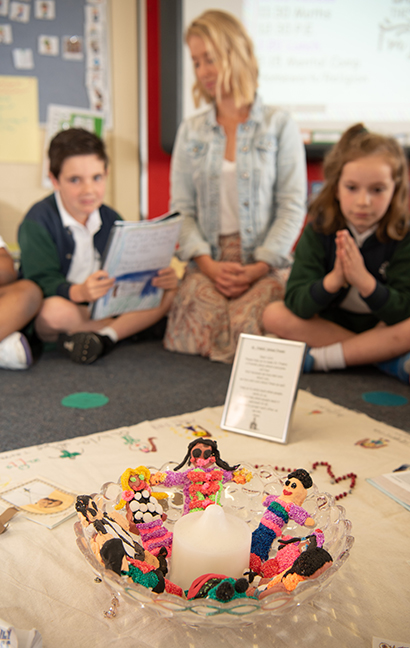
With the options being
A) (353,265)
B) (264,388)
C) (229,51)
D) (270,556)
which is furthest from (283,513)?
(229,51)

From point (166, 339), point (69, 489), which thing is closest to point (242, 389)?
point (69, 489)

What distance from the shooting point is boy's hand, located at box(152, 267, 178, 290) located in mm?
1526

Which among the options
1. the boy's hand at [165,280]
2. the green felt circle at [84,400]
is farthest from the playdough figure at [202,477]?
the boy's hand at [165,280]

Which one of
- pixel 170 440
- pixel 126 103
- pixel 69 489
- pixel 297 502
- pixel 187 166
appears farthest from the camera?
pixel 126 103

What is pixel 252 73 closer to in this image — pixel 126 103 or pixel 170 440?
pixel 126 103

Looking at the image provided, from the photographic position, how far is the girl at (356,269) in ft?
4.18

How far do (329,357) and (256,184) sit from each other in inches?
22.7

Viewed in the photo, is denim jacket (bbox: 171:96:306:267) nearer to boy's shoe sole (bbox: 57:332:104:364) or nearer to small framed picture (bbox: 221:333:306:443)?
boy's shoe sole (bbox: 57:332:104:364)

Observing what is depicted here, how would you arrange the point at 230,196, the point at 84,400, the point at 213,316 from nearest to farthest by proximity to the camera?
the point at 84,400
the point at 213,316
the point at 230,196

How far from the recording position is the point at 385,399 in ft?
3.81

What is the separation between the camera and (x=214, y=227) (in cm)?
163

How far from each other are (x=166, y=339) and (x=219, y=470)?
3.51 ft

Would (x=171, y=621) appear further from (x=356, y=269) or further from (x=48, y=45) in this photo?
(x=48, y=45)

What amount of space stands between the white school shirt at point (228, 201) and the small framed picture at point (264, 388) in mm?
788
